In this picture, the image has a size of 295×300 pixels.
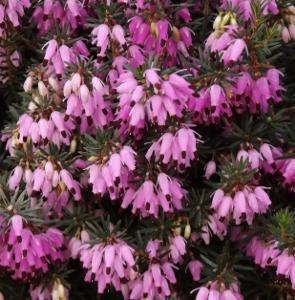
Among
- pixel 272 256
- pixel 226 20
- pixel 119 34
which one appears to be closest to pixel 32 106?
pixel 119 34

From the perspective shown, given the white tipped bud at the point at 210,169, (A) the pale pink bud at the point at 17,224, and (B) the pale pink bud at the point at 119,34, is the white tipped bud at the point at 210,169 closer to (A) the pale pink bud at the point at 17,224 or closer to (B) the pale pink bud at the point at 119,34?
(B) the pale pink bud at the point at 119,34

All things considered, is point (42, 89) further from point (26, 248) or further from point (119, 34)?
point (26, 248)

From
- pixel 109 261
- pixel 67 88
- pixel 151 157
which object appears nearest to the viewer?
pixel 109 261

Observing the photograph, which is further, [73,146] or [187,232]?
[73,146]

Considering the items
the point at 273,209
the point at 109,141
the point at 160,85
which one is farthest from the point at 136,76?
the point at 273,209

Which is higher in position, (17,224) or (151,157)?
(151,157)

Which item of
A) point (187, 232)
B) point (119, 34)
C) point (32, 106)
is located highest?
point (119, 34)

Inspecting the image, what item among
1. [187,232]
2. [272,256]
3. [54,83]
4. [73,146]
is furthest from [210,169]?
[54,83]

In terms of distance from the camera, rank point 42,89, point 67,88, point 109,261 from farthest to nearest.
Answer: point 42,89, point 67,88, point 109,261

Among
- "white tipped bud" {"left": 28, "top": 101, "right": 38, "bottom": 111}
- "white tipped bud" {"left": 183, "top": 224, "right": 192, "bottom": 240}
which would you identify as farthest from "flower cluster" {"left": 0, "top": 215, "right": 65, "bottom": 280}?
"white tipped bud" {"left": 183, "top": 224, "right": 192, "bottom": 240}
